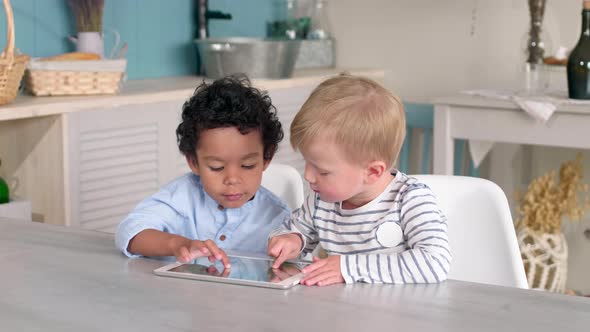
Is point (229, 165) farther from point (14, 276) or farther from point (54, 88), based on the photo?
point (54, 88)

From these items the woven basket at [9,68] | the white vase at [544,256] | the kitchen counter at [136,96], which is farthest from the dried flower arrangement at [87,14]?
the white vase at [544,256]

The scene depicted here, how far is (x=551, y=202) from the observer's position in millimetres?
2910

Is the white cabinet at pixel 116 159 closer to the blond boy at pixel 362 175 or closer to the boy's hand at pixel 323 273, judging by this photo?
the blond boy at pixel 362 175

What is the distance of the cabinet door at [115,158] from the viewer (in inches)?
96.7

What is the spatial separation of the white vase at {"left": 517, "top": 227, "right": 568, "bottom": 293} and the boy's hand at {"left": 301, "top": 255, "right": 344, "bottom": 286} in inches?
72.0

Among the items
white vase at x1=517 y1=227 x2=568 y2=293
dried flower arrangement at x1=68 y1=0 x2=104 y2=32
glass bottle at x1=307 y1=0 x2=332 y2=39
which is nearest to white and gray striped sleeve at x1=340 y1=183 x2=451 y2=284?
white vase at x1=517 y1=227 x2=568 y2=293

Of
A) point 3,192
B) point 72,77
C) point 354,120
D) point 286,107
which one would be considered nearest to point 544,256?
point 286,107

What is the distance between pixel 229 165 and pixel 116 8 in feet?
5.70

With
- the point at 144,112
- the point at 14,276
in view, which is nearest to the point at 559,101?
the point at 144,112

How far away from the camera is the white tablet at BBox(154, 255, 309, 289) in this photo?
3.76ft

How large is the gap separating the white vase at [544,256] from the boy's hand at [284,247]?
169 centimetres

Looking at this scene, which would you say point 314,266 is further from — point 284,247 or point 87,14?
point 87,14

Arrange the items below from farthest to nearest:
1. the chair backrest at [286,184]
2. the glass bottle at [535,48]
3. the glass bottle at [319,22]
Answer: the glass bottle at [319,22] < the glass bottle at [535,48] < the chair backrest at [286,184]

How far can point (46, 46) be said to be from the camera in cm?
283
